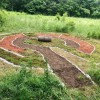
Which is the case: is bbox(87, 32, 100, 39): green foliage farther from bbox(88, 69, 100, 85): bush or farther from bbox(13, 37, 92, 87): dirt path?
bbox(88, 69, 100, 85): bush

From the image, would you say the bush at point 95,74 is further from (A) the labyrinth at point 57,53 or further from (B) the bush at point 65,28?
(B) the bush at point 65,28

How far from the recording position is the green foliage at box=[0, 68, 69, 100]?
7.71 metres

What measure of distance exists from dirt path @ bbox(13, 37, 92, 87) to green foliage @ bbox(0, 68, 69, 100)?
1.59m

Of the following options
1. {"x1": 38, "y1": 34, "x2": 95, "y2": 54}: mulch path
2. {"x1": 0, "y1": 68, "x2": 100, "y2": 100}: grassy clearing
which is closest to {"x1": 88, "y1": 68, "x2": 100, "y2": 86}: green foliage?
{"x1": 0, "y1": 68, "x2": 100, "y2": 100}: grassy clearing

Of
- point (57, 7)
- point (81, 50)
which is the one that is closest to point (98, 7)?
point (57, 7)

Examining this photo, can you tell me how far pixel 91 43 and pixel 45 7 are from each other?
30.9 meters

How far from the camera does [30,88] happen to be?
26.3 feet

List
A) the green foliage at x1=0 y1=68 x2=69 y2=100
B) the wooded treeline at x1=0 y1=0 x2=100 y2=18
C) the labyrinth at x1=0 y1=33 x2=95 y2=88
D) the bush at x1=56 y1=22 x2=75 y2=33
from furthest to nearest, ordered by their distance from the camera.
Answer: the wooded treeline at x1=0 y1=0 x2=100 y2=18, the bush at x1=56 y1=22 x2=75 y2=33, the labyrinth at x1=0 y1=33 x2=95 y2=88, the green foliage at x1=0 y1=68 x2=69 y2=100

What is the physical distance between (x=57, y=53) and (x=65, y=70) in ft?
9.30

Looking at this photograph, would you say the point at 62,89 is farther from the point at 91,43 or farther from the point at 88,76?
the point at 91,43

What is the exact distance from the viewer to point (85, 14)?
162 ft

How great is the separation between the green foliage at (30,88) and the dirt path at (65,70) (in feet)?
5.20

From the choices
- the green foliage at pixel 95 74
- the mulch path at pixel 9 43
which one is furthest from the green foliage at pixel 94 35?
the green foliage at pixel 95 74

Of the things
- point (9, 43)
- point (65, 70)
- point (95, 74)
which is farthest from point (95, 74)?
point (9, 43)
